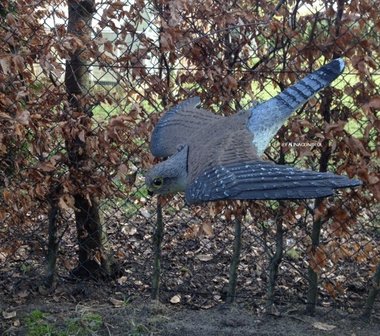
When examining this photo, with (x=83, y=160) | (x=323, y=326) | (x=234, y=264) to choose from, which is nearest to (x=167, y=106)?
(x=83, y=160)

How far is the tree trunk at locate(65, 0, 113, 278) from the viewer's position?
367cm

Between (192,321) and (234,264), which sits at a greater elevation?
(234,264)

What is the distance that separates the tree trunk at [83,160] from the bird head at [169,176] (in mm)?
1383

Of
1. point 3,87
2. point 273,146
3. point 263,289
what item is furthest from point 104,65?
point 263,289

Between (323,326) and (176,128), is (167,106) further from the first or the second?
(323,326)

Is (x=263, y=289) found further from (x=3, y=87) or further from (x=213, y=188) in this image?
(x=213, y=188)

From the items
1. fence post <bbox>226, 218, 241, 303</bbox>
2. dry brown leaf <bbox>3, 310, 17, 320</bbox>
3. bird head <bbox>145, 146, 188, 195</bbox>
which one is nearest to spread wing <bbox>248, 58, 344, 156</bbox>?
bird head <bbox>145, 146, 188, 195</bbox>

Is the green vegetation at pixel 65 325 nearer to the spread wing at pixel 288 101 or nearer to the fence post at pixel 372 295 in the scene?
the fence post at pixel 372 295

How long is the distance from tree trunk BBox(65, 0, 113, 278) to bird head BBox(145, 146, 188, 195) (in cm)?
138

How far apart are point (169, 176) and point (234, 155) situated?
13.0 inches

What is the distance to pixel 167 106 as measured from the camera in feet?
11.7

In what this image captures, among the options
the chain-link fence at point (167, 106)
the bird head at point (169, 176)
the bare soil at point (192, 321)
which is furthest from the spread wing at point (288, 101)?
the bare soil at point (192, 321)

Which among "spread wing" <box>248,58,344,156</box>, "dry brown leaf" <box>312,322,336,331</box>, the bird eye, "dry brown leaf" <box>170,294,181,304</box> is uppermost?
"spread wing" <box>248,58,344,156</box>

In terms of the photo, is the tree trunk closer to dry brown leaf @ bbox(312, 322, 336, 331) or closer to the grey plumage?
the grey plumage
